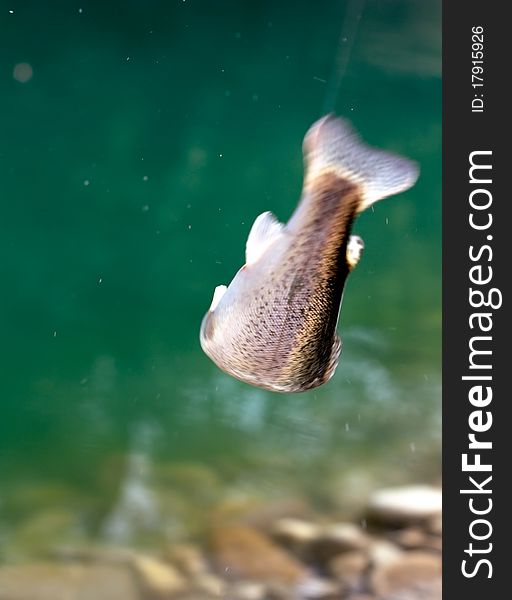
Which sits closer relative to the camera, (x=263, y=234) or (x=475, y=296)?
(x=263, y=234)

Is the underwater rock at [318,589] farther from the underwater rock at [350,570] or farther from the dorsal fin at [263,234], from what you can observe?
the dorsal fin at [263,234]

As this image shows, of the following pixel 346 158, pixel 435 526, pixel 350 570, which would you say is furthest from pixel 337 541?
pixel 346 158

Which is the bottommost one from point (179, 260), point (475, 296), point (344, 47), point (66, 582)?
point (66, 582)

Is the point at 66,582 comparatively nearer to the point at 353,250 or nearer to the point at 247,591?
the point at 247,591

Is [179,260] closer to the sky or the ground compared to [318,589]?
closer to the sky

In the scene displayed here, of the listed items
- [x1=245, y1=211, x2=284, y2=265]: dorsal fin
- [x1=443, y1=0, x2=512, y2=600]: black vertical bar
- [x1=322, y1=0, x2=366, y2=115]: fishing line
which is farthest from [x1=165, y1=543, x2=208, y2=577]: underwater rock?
[x1=245, y1=211, x2=284, y2=265]: dorsal fin

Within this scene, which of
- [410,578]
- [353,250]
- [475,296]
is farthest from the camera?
[410,578]

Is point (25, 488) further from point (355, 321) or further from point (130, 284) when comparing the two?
point (355, 321)
